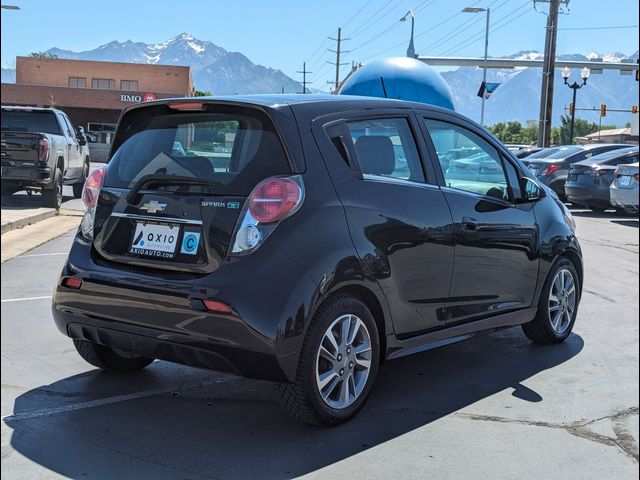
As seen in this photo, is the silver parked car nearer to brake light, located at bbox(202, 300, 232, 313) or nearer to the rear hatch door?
the rear hatch door

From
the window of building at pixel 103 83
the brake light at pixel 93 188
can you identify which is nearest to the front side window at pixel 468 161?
the brake light at pixel 93 188

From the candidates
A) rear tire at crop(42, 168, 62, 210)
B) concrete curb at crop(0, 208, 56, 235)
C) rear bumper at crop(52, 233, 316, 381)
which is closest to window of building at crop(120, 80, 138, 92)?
rear tire at crop(42, 168, 62, 210)

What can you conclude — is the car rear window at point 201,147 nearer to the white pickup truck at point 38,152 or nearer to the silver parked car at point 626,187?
the white pickup truck at point 38,152

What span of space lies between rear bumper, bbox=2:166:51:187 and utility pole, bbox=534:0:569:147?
23.0m

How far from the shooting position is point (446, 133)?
17.6ft

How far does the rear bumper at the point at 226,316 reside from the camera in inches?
148

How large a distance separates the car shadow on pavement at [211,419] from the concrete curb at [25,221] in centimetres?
740

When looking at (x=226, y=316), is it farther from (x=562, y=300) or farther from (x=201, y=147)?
(x=562, y=300)


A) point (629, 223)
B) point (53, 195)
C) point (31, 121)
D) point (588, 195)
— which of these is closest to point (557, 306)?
point (629, 223)

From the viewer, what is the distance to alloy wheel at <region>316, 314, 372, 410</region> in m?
4.07

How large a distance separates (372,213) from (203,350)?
1209mm

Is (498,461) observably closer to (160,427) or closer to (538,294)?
(160,427)

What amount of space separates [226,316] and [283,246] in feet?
1.44

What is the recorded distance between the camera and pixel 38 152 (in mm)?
14406
